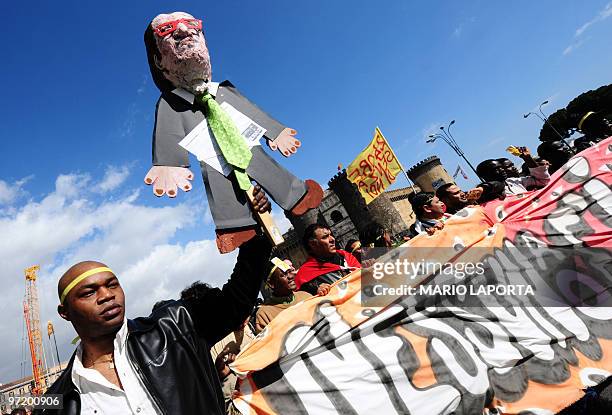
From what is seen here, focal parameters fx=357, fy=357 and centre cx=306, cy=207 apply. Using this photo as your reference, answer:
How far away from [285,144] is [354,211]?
95.2ft

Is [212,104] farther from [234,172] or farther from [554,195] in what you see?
[554,195]

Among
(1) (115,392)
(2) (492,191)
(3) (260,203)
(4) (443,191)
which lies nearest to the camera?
(1) (115,392)

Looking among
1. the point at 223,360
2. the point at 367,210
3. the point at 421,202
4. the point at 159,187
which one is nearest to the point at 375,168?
the point at 421,202

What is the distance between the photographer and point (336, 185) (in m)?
32.7

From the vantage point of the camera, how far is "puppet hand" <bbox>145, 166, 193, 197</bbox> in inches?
84.8

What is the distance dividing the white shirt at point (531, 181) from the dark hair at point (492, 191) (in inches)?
44.0

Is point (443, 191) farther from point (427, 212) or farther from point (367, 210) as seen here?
point (367, 210)

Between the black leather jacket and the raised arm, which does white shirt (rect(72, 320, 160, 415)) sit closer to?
the black leather jacket

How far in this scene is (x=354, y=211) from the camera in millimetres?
31281

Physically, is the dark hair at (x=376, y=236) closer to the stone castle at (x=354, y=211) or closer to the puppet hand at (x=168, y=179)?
the puppet hand at (x=168, y=179)

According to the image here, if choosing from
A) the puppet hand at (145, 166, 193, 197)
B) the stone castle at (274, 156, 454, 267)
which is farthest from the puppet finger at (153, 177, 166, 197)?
the stone castle at (274, 156, 454, 267)

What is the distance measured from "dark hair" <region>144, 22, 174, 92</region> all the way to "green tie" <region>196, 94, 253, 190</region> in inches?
10.4

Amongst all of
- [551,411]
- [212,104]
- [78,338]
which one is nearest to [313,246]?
[212,104]

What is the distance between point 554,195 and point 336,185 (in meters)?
29.0
